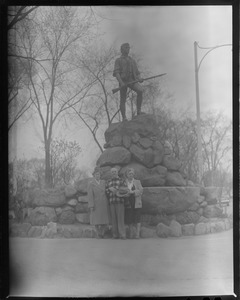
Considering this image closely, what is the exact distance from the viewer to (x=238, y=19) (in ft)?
8.53

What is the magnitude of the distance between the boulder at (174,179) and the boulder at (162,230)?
270 mm

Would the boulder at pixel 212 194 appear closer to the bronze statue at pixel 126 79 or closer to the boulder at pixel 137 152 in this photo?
the boulder at pixel 137 152

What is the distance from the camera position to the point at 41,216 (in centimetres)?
263

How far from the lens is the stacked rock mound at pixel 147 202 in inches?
103

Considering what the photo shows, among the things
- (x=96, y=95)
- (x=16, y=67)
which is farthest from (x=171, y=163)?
(x=16, y=67)

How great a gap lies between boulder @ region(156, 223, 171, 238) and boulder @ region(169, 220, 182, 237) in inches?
0.9

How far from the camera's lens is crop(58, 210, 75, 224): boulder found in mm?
2627

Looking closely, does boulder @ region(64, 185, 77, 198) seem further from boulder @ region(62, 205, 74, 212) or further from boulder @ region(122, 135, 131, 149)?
boulder @ region(122, 135, 131, 149)

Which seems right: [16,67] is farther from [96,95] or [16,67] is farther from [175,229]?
[175,229]

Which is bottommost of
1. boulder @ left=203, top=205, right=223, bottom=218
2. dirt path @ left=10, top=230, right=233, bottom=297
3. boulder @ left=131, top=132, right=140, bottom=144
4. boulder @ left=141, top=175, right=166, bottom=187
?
dirt path @ left=10, top=230, right=233, bottom=297

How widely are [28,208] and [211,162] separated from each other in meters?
1.21

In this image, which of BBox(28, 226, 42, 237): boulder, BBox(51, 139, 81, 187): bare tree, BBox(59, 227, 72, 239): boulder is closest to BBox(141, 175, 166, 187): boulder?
BBox(51, 139, 81, 187): bare tree

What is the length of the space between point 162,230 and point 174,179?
0.34m
